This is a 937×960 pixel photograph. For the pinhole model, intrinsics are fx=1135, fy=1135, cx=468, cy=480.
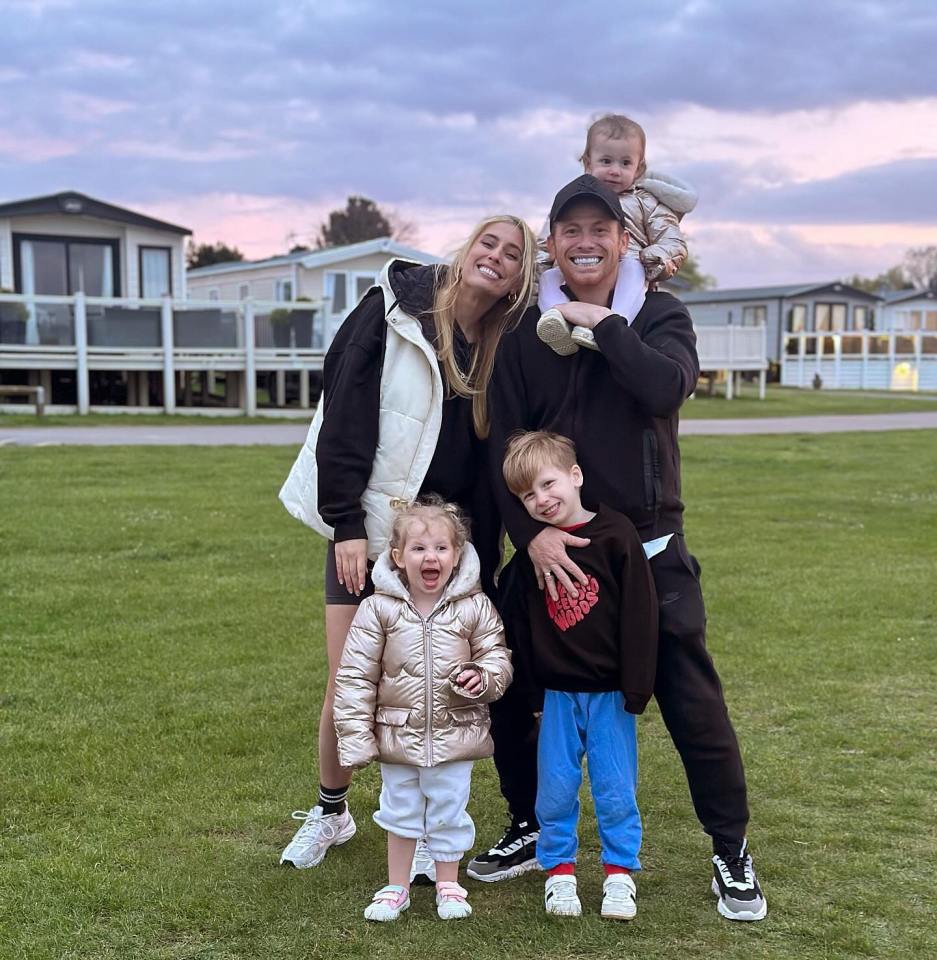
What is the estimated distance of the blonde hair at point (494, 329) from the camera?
326 centimetres

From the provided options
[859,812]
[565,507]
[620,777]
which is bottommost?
[859,812]

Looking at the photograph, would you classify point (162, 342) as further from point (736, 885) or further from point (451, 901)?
point (736, 885)

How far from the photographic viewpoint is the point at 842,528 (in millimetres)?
9977

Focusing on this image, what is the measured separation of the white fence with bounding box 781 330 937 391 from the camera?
4334 centimetres

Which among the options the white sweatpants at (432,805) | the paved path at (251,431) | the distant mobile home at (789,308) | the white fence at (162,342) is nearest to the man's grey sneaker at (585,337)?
the white sweatpants at (432,805)

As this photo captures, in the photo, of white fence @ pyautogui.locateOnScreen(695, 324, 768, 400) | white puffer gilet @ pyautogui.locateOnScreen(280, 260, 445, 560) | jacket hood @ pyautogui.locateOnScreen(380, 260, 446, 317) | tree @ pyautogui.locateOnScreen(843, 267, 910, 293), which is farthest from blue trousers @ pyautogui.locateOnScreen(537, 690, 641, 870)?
tree @ pyautogui.locateOnScreen(843, 267, 910, 293)

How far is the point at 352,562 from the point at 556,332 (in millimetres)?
901

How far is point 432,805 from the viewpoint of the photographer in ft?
10.6

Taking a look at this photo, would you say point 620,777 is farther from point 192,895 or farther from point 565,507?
point 192,895

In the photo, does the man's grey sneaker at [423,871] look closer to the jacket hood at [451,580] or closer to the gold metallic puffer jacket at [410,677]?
the gold metallic puffer jacket at [410,677]

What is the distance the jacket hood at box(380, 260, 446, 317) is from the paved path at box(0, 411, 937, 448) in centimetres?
1278

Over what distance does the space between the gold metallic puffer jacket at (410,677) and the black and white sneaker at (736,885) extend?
783 millimetres

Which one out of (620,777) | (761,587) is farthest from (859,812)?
(761,587)

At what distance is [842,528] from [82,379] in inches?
617
